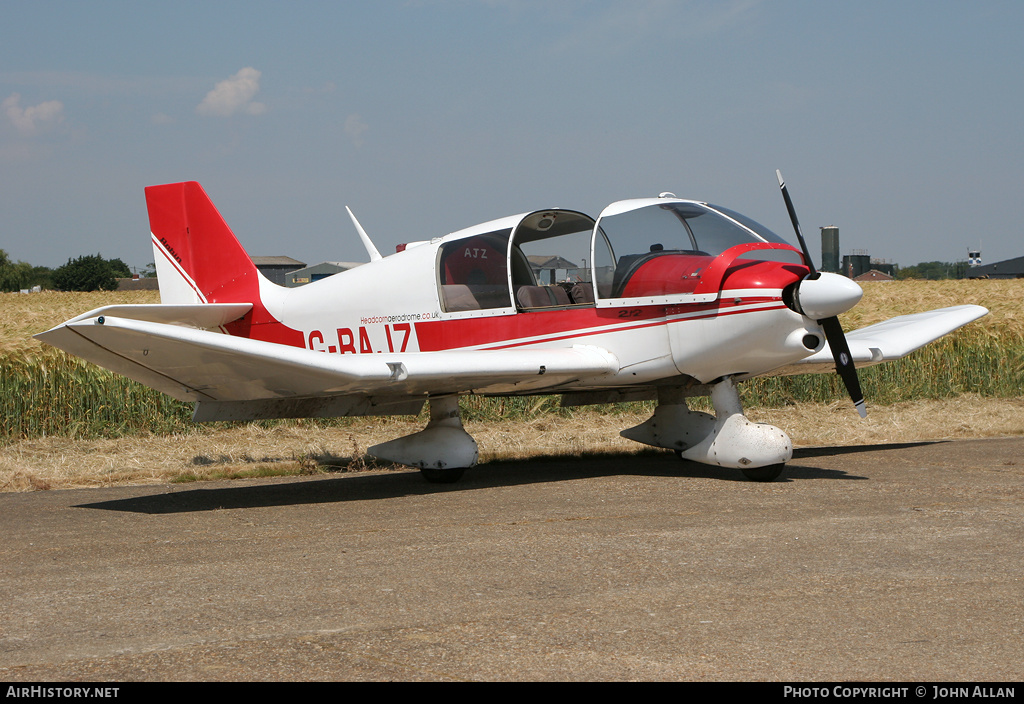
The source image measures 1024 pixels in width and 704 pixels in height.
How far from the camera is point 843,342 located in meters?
7.43

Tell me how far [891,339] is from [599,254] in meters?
4.03

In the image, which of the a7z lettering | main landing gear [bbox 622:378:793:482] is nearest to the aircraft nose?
main landing gear [bbox 622:378:793:482]

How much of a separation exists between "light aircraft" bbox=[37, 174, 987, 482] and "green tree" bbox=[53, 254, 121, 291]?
9334 centimetres

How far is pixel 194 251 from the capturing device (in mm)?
10430

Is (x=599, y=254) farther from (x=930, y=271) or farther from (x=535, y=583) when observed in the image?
(x=930, y=271)

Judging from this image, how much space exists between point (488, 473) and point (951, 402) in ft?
26.5

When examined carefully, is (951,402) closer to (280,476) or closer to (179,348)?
(280,476)

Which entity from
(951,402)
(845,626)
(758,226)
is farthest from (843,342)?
(951,402)

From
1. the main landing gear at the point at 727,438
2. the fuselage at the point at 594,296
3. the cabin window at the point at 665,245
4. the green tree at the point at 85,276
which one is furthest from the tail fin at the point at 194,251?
the green tree at the point at 85,276

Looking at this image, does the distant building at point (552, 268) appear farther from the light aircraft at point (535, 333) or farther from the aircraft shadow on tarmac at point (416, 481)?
the aircraft shadow on tarmac at point (416, 481)

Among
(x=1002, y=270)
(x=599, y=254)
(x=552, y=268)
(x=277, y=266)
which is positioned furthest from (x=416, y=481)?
(x=277, y=266)

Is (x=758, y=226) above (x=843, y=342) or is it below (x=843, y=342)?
above

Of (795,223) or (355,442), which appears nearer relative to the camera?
(795,223)
